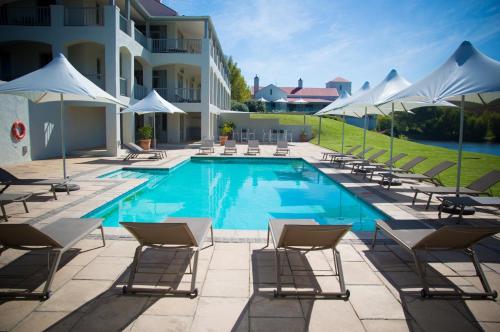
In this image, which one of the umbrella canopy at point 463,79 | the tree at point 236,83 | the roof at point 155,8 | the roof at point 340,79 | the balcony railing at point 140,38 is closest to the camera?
the umbrella canopy at point 463,79

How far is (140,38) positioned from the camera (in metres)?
19.9

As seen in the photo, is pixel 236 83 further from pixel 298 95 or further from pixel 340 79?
pixel 340 79

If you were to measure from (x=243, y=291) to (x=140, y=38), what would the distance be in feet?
64.3

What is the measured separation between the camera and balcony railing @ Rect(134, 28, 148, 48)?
63.6 ft

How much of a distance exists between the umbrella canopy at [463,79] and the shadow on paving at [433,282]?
93.8 inches

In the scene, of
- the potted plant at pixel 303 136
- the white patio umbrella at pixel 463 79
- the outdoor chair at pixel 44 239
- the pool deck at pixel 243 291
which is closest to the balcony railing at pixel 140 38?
the potted plant at pixel 303 136

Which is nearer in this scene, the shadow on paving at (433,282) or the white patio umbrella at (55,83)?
the shadow on paving at (433,282)

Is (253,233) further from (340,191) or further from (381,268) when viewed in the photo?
(340,191)

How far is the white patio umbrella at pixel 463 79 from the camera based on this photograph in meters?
5.44

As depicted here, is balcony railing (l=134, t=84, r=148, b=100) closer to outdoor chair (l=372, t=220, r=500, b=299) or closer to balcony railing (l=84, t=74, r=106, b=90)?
balcony railing (l=84, t=74, r=106, b=90)

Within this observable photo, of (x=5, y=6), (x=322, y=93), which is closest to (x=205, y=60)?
(x=5, y=6)

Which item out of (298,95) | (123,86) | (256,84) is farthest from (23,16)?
(298,95)

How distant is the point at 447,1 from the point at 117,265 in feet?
49.2

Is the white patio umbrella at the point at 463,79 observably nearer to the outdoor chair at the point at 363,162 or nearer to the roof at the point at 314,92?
the outdoor chair at the point at 363,162
